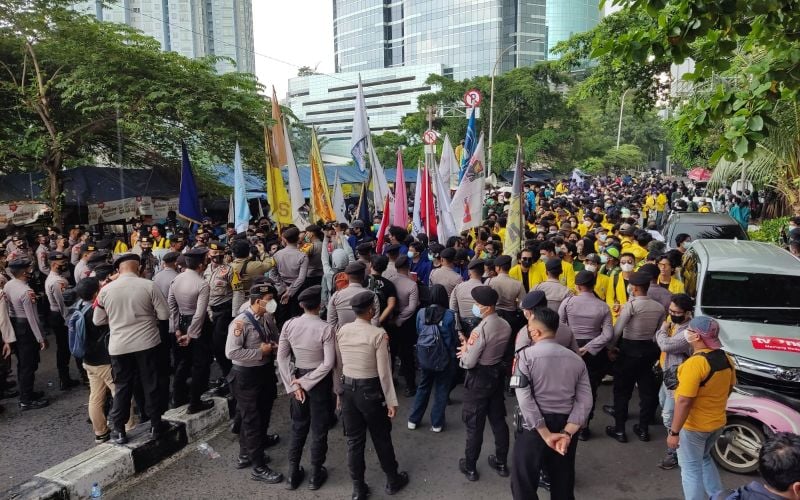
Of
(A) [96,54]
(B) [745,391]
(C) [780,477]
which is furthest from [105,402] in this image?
(A) [96,54]

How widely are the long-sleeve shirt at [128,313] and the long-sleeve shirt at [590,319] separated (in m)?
4.05

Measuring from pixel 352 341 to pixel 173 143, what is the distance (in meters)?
13.0

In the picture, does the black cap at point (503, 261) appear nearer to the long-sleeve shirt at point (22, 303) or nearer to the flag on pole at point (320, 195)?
the flag on pole at point (320, 195)

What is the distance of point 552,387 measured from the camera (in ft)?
11.1

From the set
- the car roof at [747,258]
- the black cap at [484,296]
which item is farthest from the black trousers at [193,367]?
the car roof at [747,258]

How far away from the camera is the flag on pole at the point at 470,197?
8984mm

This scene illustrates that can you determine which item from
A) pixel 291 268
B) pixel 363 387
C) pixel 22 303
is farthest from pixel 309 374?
pixel 22 303

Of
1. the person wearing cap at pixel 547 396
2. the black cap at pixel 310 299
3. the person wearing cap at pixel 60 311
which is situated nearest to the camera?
the person wearing cap at pixel 547 396

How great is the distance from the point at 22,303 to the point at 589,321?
249 inches

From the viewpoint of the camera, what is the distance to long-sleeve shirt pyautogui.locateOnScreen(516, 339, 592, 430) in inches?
133

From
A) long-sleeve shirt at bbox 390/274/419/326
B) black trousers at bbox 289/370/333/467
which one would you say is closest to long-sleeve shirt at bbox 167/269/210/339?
black trousers at bbox 289/370/333/467

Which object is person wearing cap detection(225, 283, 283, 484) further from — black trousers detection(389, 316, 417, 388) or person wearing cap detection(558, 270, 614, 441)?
person wearing cap detection(558, 270, 614, 441)

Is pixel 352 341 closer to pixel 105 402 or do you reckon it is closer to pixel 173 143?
pixel 105 402

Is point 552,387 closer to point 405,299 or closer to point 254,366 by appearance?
point 254,366
